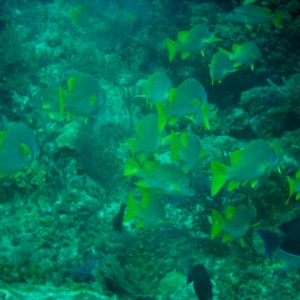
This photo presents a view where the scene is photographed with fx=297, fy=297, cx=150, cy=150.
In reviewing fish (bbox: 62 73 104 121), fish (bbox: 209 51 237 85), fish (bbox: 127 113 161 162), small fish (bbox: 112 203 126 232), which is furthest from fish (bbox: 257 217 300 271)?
fish (bbox: 209 51 237 85)

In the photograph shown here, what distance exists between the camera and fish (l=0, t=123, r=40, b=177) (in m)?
3.46

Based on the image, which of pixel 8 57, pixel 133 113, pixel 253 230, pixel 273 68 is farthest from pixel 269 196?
pixel 8 57

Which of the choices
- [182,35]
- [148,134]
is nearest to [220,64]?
[182,35]

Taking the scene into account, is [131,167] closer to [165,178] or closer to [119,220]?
[165,178]

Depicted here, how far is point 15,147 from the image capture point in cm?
347

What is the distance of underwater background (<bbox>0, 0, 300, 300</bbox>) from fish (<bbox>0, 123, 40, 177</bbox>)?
14mm

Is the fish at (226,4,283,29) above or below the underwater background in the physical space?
above

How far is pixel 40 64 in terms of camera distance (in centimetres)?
998

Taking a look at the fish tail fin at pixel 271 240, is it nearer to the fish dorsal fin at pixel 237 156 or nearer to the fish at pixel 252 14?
the fish dorsal fin at pixel 237 156

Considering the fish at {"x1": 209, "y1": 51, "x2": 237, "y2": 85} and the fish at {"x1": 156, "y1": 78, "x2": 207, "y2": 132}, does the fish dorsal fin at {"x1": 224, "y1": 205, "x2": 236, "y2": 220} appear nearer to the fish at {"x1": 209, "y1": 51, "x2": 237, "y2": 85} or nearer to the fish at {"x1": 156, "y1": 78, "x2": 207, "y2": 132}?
Answer: the fish at {"x1": 156, "y1": 78, "x2": 207, "y2": 132}

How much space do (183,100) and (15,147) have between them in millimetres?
2386

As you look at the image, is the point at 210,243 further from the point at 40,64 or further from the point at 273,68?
the point at 40,64

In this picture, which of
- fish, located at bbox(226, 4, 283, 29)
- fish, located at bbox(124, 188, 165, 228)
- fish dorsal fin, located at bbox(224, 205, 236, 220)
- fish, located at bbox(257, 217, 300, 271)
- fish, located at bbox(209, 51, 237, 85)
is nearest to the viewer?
fish, located at bbox(257, 217, 300, 271)

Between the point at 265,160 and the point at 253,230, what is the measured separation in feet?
4.57
